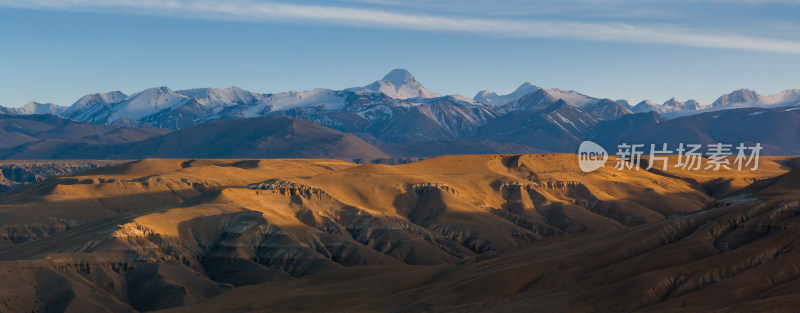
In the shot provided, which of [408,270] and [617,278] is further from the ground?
[617,278]

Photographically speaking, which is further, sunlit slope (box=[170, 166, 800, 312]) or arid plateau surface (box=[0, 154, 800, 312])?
arid plateau surface (box=[0, 154, 800, 312])

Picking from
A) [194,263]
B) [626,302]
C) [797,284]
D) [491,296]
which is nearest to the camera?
[797,284]

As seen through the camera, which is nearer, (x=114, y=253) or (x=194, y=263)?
(x=114, y=253)

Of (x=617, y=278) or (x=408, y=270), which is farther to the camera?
(x=408, y=270)

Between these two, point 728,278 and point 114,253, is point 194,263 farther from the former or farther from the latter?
point 728,278

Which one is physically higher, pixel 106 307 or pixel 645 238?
pixel 645 238

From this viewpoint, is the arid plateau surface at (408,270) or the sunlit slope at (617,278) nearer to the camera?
the sunlit slope at (617,278)

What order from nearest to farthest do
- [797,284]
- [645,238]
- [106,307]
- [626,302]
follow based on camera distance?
[797,284], [626,302], [645,238], [106,307]

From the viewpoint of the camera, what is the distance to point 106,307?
145m

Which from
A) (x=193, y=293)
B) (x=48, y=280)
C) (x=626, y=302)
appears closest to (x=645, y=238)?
(x=626, y=302)

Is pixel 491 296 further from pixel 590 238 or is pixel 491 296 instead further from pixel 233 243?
pixel 233 243

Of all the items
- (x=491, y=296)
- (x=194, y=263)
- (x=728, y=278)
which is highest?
(x=728, y=278)

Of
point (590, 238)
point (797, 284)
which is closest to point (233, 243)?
point (590, 238)

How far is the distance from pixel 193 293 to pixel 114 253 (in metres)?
21.0
